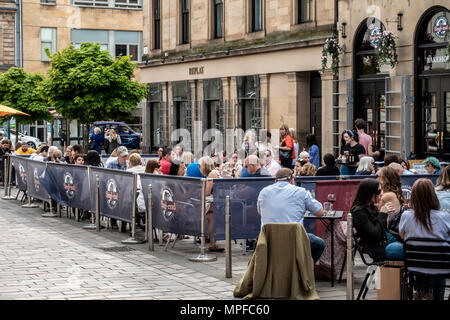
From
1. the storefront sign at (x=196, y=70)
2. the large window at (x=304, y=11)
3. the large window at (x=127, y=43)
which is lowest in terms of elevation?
the storefront sign at (x=196, y=70)

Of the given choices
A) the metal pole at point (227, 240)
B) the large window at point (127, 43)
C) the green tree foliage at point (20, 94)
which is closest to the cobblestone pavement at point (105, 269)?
the metal pole at point (227, 240)

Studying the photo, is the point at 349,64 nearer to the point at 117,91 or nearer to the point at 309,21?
the point at 309,21

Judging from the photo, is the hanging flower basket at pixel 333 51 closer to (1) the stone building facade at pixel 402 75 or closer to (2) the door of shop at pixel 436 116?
(1) the stone building facade at pixel 402 75

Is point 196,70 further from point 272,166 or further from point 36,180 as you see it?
point 272,166

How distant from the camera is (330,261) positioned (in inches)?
453

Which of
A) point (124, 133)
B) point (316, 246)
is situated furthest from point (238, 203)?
point (124, 133)

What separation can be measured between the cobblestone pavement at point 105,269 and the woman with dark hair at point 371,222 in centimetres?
76

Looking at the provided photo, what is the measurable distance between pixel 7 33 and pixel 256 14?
3271cm

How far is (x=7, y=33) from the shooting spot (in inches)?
2323

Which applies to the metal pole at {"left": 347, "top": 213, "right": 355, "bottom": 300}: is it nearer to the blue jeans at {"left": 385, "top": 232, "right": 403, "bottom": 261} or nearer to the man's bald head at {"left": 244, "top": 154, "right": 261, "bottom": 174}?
the blue jeans at {"left": 385, "top": 232, "right": 403, "bottom": 261}

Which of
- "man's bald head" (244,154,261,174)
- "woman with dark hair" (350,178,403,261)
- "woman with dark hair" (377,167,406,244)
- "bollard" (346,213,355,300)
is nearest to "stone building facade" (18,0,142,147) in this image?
"man's bald head" (244,154,261,174)

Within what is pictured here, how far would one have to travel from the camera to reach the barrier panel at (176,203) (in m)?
13.1
